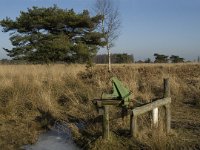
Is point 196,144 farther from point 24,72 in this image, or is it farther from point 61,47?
point 61,47

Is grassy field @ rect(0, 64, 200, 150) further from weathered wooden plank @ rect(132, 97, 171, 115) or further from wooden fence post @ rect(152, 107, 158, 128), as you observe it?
weathered wooden plank @ rect(132, 97, 171, 115)

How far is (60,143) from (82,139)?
47cm

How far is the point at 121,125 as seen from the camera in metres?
7.04

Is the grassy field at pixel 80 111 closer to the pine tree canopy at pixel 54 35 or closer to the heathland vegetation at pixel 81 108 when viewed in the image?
the heathland vegetation at pixel 81 108

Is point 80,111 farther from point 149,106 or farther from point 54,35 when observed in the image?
point 54,35

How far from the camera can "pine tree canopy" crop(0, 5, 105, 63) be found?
24.8 m

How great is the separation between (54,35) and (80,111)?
17.5 metres

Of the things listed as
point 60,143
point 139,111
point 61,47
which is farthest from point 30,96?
point 61,47

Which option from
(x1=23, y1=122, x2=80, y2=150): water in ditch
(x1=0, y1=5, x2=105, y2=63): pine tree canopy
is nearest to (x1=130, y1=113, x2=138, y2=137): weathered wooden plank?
(x1=23, y1=122, x2=80, y2=150): water in ditch

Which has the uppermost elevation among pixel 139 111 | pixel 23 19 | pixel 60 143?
pixel 23 19

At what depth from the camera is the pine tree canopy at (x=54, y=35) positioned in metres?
24.8

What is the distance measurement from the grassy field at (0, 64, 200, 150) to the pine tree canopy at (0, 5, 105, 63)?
1028 cm

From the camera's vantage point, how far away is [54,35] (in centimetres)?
2591

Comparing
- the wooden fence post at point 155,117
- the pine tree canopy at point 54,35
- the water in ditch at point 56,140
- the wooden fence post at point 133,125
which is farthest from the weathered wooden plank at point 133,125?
the pine tree canopy at point 54,35
